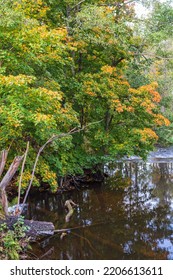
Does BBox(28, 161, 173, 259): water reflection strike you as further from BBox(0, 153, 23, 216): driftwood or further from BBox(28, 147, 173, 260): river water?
BBox(0, 153, 23, 216): driftwood

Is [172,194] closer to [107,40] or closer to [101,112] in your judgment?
[101,112]

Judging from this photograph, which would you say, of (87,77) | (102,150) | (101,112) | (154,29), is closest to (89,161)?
(102,150)

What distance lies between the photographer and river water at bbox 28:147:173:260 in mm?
7543

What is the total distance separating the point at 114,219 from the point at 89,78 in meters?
5.92

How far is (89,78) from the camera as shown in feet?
40.4

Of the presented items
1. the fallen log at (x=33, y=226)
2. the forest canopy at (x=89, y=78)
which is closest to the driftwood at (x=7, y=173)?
the fallen log at (x=33, y=226)

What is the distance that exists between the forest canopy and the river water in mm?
1335

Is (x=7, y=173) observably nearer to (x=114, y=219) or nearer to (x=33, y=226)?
(x=33, y=226)

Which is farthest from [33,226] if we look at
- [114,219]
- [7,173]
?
[114,219]

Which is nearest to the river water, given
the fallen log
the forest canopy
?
the fallen log

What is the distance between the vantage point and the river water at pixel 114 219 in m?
7.54

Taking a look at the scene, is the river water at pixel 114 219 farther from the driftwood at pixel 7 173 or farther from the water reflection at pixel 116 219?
the driftwood at pixel 7 173

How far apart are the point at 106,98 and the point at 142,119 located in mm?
1934

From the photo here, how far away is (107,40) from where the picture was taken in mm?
12023
